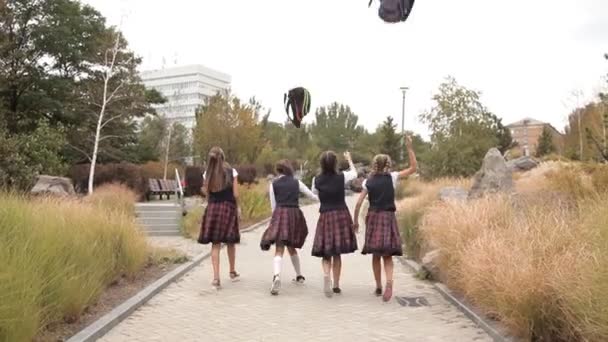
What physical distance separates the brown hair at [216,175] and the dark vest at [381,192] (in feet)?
6.66

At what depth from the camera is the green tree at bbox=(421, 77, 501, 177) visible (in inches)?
1090

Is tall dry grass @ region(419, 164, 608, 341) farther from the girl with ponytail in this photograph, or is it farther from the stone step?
the stone step

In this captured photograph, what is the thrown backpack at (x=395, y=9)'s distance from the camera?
480 centimetres

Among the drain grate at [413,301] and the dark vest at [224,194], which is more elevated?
the dark vest at [224,194]

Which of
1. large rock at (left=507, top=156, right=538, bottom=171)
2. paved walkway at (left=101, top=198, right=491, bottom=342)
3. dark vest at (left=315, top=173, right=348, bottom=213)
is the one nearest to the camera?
paved walkway at (left=101, top=198, right=491, bottom=342)

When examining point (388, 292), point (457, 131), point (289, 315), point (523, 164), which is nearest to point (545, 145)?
point (523, 164)

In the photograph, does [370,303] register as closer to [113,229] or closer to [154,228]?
[113,229]

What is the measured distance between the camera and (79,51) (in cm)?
3372

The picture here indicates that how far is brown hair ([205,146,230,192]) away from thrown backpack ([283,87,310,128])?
437 centimetres

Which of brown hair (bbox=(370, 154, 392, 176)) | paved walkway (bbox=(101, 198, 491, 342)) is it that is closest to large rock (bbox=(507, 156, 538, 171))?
paved walkway (bbox=(101, 198, 491, 342))

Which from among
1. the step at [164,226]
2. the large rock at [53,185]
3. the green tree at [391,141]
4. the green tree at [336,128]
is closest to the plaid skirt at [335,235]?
the step at [164,226]

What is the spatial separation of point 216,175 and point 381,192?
229 centimetres

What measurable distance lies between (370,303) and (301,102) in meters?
5.99

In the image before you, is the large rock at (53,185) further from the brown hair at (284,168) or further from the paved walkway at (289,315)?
the brown hair at (284,168)
